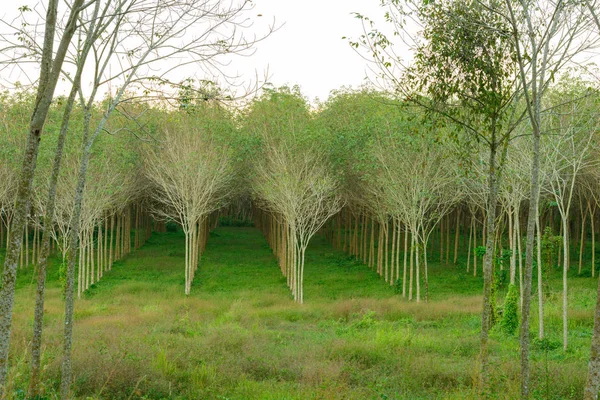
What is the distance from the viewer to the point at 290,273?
3184 centimetres

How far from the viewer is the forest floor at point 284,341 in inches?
447

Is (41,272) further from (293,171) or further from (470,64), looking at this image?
(293,171)

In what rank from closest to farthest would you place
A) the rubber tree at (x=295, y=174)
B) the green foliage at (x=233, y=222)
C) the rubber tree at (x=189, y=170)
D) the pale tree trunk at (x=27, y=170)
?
1. the pale tree trunk at (x=27, y=170)
2. the rubber tree at (x=295, y=174)
3. the rubber tree at (x=189, y=170)
4. the green foliage at (x=233, y=222)

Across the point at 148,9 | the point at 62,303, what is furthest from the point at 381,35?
the point at 62,303

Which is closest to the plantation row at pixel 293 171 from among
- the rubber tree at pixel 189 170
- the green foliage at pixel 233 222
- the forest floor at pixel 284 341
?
the rubber tree at pixel 189 170

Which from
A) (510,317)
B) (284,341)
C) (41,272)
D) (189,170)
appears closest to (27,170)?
(41,272)

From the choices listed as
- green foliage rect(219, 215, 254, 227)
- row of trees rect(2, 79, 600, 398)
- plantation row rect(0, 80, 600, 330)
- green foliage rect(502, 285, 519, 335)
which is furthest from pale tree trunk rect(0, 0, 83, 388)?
green foliage rect(219, 215, 254, 227)

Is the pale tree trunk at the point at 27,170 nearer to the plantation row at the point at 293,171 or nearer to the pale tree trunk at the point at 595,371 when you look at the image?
the pale tree trunk at the point at 595,371

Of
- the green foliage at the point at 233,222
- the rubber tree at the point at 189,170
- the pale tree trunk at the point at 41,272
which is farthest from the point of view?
the green foliage at the point at 233,222

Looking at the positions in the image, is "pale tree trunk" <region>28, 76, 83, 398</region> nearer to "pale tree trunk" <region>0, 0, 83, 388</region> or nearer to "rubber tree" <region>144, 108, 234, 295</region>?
"pale tree trunk" <region>0, 0, 83, 388</region>

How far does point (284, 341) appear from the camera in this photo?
16.8 metres

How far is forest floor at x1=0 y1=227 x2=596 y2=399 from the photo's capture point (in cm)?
1134

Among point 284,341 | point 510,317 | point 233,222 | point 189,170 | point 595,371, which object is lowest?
point 284,341

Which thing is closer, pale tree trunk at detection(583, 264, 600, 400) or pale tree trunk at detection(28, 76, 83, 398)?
pale tree trunk at detection(583, 264, 600, 400)
